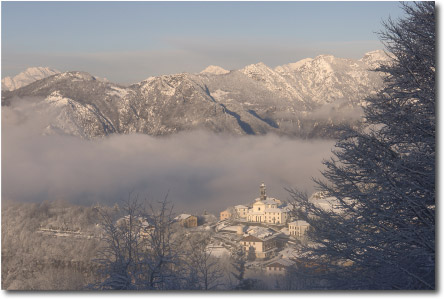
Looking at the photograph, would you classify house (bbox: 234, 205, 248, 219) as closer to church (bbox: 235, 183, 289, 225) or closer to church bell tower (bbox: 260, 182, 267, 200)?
church (bbox: 235, 183, 289, 225)

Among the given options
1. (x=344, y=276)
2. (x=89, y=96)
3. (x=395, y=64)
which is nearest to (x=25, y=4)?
(x=89, y=96)

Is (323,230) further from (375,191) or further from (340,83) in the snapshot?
(340,83)

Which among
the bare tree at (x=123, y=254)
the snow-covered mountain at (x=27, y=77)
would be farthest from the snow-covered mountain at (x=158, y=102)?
the bare tree at (x=123, y=254)

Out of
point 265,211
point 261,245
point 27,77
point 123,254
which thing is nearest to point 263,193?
point 265,211

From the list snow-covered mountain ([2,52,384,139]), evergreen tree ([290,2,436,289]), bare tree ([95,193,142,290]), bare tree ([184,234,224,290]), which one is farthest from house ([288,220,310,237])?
bare tree ([95,193,142,290])

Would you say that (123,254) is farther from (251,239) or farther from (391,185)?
(391,185)
